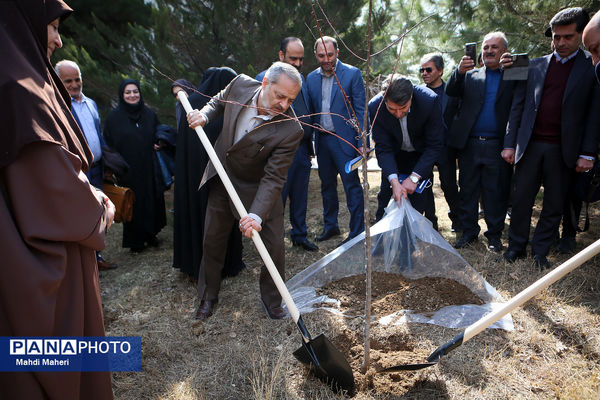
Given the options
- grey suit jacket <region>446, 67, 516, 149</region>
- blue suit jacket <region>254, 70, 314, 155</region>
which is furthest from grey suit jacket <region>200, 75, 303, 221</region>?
grey suit jacket <region>446, 67, 516, 149</region>

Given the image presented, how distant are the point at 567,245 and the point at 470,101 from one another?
5.56 feet

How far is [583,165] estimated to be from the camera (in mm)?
3213

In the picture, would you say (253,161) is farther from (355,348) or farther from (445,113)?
(445,113)

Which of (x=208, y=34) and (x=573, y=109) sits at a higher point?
(x=208, y=34)

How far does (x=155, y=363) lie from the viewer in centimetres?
244

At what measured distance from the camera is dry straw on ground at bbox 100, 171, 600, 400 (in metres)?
2.12

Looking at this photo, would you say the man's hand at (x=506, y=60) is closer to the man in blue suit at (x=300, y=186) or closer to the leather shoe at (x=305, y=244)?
the man in blue suit at (x=300, y=186)

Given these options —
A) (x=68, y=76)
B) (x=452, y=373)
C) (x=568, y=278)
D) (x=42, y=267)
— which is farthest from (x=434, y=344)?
(x=68, y=76)

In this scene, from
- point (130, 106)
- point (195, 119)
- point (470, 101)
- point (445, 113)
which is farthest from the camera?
point (445, 113)

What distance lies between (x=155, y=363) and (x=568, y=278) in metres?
3.27

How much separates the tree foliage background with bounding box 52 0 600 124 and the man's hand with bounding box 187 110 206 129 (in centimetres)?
277

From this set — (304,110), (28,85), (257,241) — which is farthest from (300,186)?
(28,85)

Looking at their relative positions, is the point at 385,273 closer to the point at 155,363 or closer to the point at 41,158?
the point at 155,363

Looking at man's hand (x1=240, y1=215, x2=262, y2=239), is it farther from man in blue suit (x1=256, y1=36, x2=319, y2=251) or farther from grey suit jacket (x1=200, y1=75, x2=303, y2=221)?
man in blue suit (x1=256, y1=36, x2=319, y2=251)
